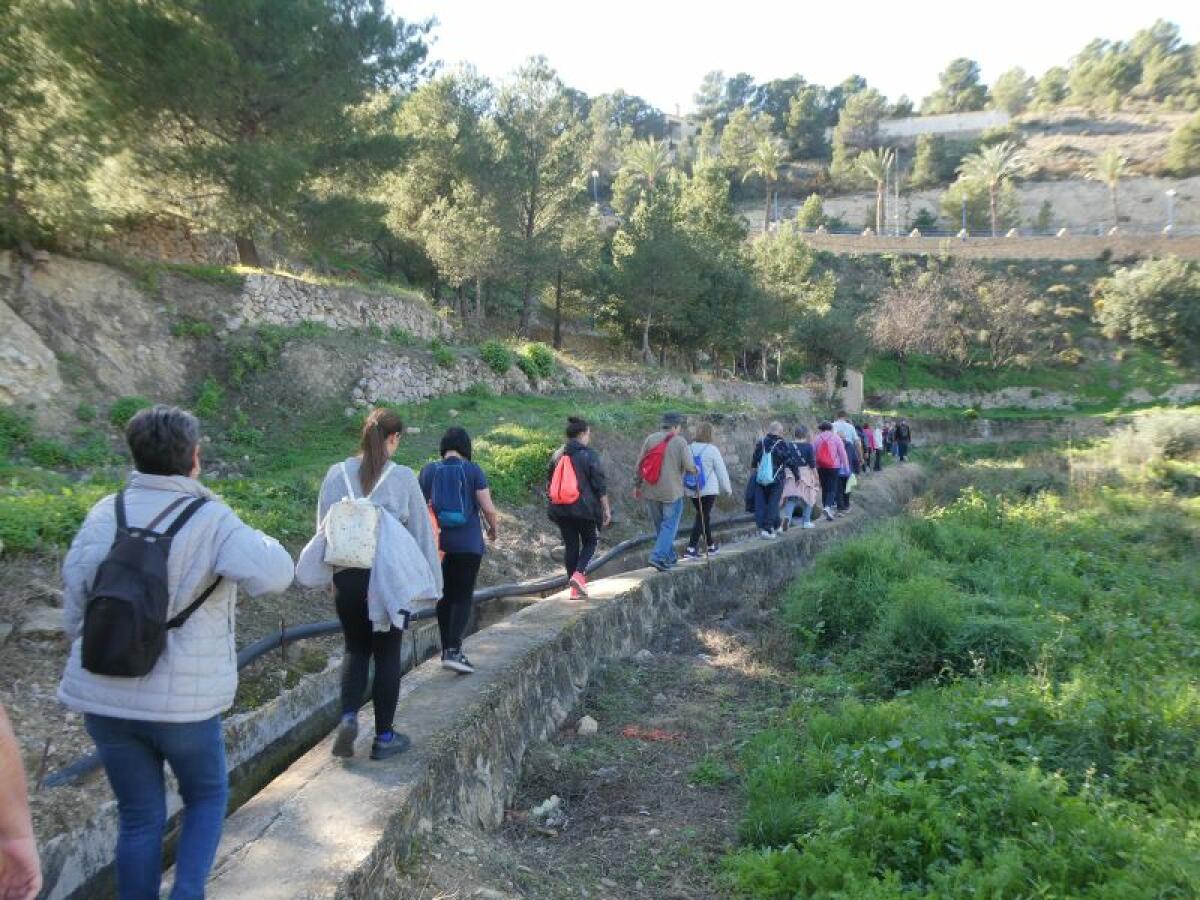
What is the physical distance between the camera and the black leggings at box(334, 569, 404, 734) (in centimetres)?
413

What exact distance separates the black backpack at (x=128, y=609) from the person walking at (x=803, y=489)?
1074 centimetres

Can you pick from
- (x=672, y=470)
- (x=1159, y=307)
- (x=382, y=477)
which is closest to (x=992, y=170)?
(x=1159, y=307)

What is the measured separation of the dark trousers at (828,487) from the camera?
1448 cm

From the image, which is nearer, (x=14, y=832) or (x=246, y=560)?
(x=14, y=832)

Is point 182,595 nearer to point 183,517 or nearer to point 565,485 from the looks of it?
point 183,517

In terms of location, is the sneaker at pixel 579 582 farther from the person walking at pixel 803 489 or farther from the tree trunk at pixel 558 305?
the tree trunk at pixel 558 305

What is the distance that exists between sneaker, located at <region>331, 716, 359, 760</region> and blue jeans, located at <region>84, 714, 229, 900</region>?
1.27 meters

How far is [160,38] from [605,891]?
16.1 metres

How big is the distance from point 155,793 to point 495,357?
1756 cm

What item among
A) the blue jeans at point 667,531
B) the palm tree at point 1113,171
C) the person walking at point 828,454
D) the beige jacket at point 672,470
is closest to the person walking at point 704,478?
the beige jacket at point 672,470

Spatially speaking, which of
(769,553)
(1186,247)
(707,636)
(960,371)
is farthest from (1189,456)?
(1186,247)

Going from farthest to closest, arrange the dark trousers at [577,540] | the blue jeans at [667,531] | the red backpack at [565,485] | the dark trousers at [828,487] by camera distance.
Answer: the dark trousers at [828,487] < the blue jeans at [667,531] < the dark trousers at [577,540] < the red backpack at [565,485]

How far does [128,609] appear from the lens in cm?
261

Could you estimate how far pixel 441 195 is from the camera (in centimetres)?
2805
